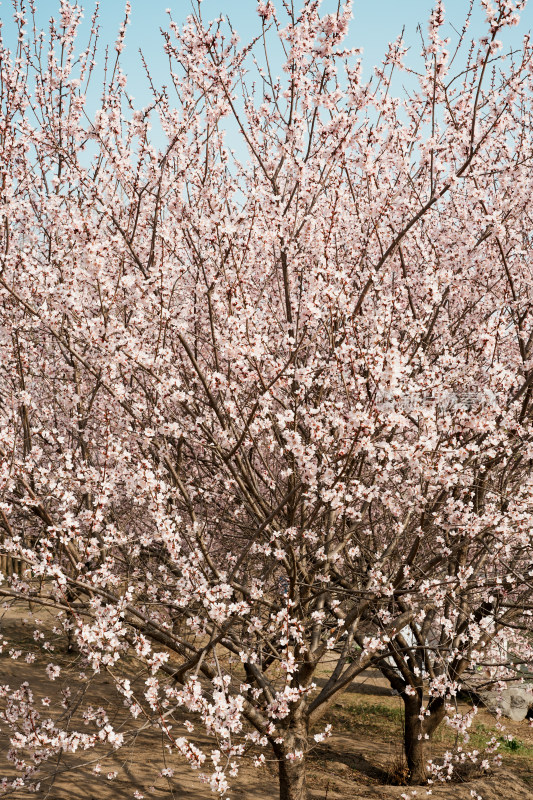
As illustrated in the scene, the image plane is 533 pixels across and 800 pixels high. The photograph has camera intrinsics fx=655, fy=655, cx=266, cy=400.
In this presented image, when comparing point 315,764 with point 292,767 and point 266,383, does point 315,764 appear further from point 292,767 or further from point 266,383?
point 266,383

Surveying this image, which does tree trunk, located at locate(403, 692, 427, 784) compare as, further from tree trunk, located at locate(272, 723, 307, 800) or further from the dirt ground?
tree trunk, located at locate(272, 723, 307, 800)

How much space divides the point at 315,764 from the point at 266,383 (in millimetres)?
6282

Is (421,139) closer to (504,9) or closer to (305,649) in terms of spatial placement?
(504,9)

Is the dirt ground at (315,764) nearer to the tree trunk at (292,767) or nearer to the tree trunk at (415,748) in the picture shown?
the tree trunk at (415,748)

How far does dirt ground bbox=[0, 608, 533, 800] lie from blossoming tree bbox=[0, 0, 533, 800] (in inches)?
35.0

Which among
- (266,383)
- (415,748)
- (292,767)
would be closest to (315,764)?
(415,748)

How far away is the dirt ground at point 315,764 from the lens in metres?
6.99

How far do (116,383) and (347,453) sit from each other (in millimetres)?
2162

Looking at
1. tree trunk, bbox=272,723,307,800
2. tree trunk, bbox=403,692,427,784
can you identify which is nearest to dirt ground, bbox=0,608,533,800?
tree trunk, bbox=403,692,427,784

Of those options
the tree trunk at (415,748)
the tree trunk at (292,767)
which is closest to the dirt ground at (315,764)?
the tree trunk at (415,748)

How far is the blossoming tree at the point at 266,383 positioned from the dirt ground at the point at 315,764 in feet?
2.92

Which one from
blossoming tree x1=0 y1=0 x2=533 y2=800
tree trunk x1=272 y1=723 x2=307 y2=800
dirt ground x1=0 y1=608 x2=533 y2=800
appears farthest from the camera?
dirt ground x1=0 y1=608 x2=533 y2=800

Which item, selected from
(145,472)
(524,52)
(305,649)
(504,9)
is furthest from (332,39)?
(305,649)

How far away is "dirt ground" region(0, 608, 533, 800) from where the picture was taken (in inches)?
275
